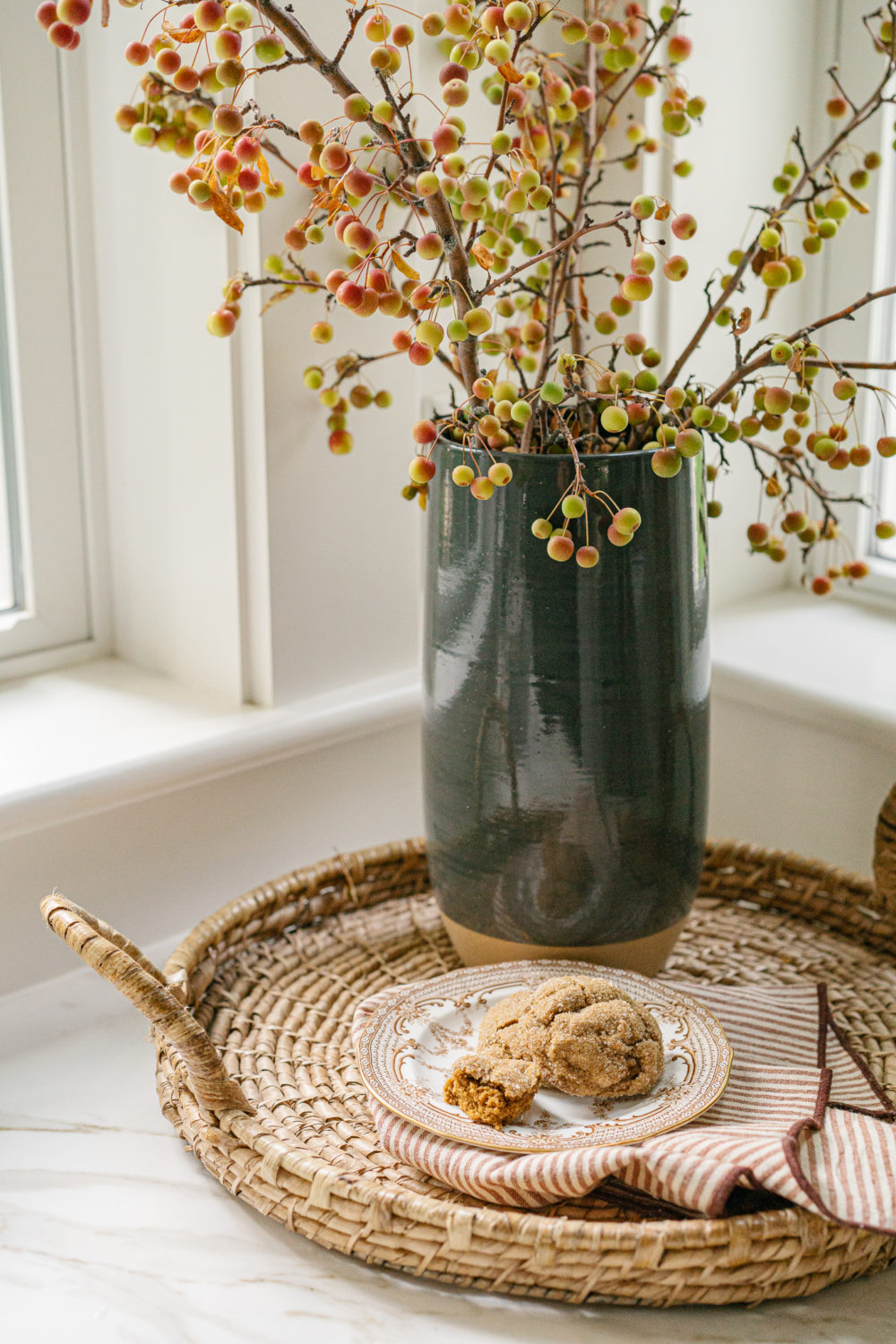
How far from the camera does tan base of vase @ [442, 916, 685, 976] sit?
0.90 meters

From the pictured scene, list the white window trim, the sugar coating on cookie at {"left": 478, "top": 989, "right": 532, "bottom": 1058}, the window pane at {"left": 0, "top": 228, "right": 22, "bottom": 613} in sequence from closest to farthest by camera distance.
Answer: the sugar coating on cookie at {"left": 478, "top": 989, "right": 532, "bottom": 1058}
the window pane at {"left": 0, "top": 228, "right": 22, "bottom": 613}
the white window trim

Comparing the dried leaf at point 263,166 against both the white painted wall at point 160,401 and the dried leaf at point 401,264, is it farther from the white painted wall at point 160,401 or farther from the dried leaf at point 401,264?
the white painted wall at point 160,401

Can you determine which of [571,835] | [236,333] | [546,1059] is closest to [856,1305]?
[546,1059]

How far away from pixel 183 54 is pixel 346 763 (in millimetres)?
576

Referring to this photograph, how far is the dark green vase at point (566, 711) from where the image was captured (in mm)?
819

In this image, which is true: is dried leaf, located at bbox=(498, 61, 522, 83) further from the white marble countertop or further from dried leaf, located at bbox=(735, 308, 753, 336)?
the white marble countertop

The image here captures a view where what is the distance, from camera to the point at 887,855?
98cm

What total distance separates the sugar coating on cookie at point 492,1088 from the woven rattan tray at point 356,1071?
50 millimetres

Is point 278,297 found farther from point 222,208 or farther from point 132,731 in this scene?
point 132,731

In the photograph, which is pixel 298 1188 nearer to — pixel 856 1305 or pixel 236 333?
pixel 856 1305

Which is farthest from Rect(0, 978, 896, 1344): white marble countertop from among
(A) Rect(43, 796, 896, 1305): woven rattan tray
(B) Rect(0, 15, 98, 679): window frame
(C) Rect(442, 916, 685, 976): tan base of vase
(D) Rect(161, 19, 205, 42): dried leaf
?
(D) Rect(161, 19, 205, 42): dried leaf

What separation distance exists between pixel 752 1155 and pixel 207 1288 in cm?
29

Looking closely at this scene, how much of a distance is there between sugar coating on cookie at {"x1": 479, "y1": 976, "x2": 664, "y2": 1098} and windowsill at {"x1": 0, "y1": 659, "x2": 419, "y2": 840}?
0.36 m

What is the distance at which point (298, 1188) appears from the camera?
718 mm
